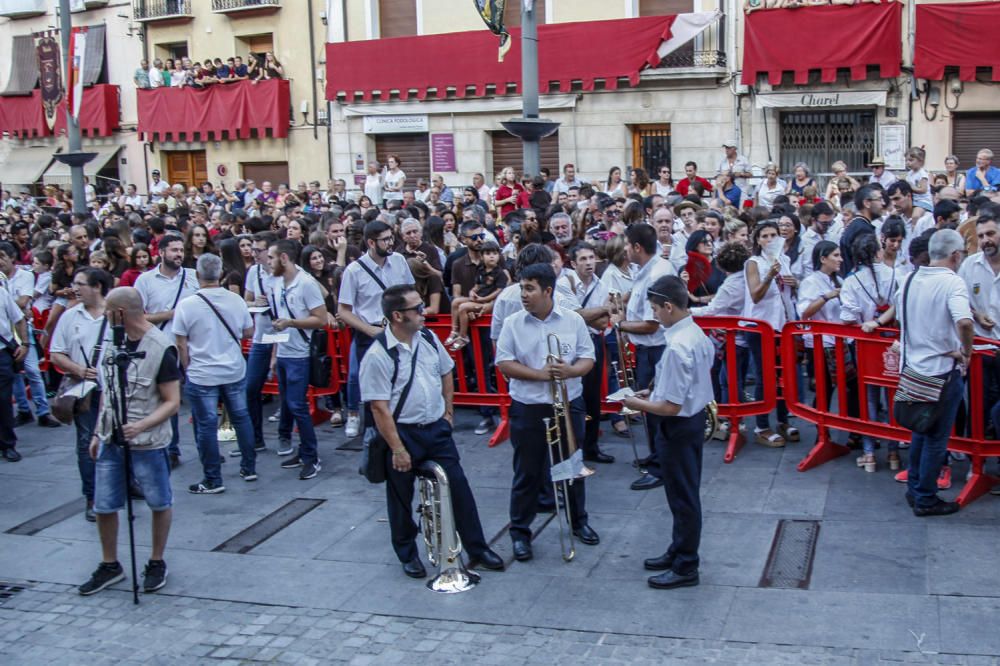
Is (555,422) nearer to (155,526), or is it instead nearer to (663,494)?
(663,494)

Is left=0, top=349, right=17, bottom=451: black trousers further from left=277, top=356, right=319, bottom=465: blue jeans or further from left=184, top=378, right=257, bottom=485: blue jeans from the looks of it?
left=277, top=356, right=319, bottom=465: blue jeans

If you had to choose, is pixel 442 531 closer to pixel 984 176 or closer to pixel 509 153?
pixel 984 176

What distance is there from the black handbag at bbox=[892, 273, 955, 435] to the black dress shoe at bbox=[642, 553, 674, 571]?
1821 millimetres

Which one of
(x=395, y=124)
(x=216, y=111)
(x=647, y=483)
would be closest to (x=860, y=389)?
(x=647, y=483)

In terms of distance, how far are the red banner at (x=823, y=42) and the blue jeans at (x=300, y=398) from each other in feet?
44.5

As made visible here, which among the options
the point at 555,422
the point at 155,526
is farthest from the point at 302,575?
the point at 555,422

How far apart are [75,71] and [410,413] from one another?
14428 mm

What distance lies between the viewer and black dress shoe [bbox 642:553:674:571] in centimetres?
693

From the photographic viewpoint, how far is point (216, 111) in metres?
28.1

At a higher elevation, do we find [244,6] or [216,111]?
[244,6]

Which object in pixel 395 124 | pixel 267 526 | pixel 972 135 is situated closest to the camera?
pixel 267 526

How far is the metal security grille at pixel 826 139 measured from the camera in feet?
67.9

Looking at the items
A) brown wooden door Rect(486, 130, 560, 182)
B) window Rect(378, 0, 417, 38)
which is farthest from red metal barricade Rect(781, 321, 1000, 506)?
window Rect(378, 0, 417, 38)

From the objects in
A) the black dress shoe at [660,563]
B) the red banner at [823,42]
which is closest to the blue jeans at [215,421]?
the black dress shoe at [660,563]
